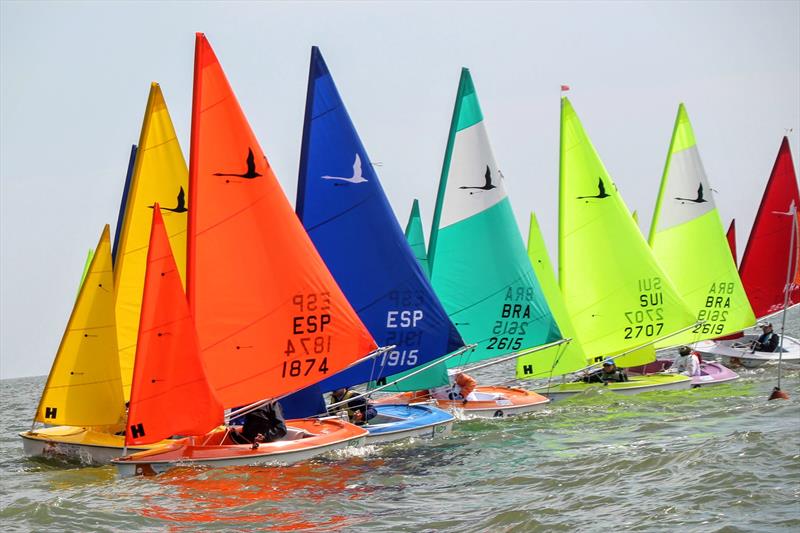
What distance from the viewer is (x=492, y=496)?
1469 cm

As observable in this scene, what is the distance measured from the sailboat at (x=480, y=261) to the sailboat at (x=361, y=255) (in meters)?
3.13

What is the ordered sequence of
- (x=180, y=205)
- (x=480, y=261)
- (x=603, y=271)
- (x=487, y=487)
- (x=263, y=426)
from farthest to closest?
(x=603, y=271) < (x=480, y=261) < (x=180, y=205) < (x=263, y=426) < (x=487, y=487)

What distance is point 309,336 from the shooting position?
57.0 ft

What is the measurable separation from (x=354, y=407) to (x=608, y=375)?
25.4 feet

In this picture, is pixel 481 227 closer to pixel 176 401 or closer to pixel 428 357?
pixel 428 357

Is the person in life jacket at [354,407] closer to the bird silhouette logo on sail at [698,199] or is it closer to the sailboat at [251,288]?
the sailboat at [251,288]

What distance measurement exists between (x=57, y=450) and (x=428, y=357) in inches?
248

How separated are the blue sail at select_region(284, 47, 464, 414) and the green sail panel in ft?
10.2

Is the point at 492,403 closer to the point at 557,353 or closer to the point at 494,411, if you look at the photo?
the point at 494,411

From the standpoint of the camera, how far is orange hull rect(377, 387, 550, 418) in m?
21.6

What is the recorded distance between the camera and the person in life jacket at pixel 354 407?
19.1 meters

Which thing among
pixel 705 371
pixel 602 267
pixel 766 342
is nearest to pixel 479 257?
pixel 602 267

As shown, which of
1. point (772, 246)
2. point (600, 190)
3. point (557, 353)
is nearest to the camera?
point (557, 353)

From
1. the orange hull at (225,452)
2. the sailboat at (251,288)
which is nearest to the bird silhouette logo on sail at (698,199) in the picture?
the sailboat at (251,288)
